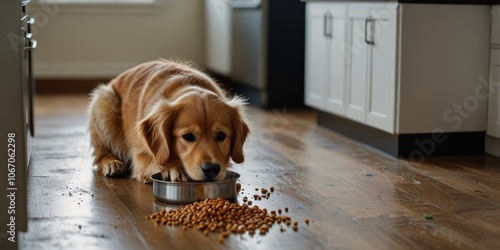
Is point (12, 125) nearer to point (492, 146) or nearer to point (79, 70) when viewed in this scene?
point (492, 146)

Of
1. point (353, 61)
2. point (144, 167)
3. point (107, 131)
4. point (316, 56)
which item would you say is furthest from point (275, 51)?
point (144, 167)

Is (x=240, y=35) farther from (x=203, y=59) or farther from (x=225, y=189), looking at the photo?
(x=225, y=189)

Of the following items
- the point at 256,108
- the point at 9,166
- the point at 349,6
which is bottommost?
the point at 256,108

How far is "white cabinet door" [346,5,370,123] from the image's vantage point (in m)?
4.50

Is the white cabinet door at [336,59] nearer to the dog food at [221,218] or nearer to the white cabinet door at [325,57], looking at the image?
the white cabinet door at [325,57]

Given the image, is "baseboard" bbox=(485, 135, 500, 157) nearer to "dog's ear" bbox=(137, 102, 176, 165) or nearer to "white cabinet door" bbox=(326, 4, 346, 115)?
"white cabinet door" bbox=(326, 4, 346, 115)

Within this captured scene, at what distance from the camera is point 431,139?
13.9 ft

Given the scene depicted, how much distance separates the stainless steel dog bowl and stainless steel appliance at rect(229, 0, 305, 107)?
120 inches

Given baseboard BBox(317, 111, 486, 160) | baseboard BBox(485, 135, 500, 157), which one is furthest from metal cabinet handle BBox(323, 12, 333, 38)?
baseboard BBox(485, 135, 500, 157)

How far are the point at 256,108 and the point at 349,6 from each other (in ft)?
5.64

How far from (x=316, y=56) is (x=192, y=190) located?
2.49 m

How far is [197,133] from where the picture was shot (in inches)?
122

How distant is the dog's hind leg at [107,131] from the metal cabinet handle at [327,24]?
1.74m

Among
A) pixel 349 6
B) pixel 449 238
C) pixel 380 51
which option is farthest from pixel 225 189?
pixel 349 6
